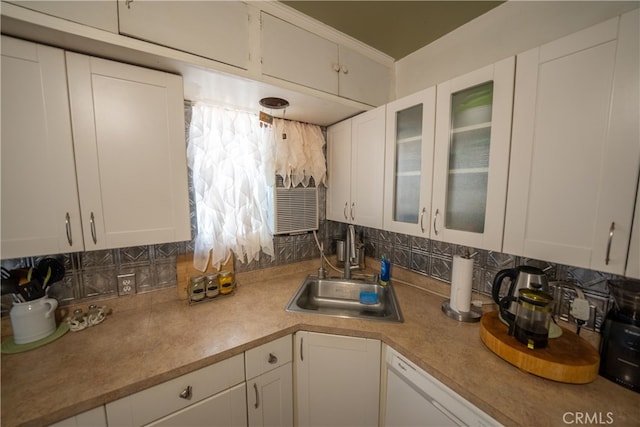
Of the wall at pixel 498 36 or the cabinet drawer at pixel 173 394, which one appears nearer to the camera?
the cabinet drawer at pixel 173 394

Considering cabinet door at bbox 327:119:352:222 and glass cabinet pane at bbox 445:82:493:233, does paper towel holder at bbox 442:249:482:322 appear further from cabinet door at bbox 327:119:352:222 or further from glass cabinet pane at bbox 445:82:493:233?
cabinet door at bbox 327:119:352:222

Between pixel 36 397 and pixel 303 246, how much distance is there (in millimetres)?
1406

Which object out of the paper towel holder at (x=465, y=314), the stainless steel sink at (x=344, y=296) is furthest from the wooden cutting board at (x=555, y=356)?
the stainless steel sink at (x=344, y=296)

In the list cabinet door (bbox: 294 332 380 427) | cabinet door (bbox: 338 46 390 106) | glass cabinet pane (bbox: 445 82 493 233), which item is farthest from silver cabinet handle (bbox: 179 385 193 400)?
cabinet door (bbox: 338 46 390 106)

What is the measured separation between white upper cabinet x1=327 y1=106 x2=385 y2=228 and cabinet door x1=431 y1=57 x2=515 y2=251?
0.36m

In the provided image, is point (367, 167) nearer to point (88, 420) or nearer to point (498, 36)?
point (498, 36)

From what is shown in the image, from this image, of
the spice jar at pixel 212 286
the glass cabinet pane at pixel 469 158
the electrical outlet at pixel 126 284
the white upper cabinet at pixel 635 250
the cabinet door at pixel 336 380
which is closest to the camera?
the white upper cabinet at pixel 635 250

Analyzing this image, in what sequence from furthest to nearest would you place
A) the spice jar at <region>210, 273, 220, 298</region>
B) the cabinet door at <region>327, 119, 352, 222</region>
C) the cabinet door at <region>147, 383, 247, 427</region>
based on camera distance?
the cabinet door at <region>327, 119, 352, 222</region>
the spice jar at <region>210, 273, 220, 298</region>
the cabinet door at <region>147, 383, 247, 427</region>

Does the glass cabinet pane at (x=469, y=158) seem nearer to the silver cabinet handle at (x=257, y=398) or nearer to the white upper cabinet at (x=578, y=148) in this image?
the white upper cabinet at (x=578, y=148)

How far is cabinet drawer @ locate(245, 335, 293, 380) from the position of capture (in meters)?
1.02

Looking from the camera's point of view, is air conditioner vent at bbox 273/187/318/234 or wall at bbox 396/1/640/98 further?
air conditioner vent at bbox 273/187/318/234

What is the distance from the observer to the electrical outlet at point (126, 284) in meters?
1.21

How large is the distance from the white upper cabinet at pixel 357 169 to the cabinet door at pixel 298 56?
31 centimetres

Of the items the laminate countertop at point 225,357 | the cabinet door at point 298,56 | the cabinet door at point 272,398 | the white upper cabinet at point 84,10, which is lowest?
the cabinet door at point 272,398
